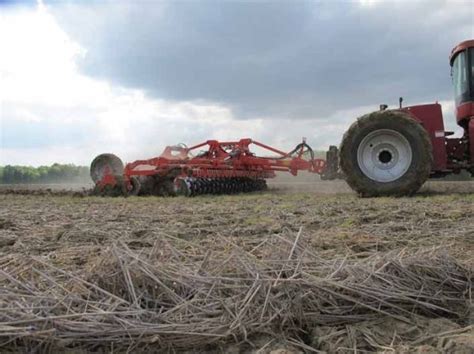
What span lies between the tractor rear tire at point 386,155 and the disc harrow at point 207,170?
3.33 meters

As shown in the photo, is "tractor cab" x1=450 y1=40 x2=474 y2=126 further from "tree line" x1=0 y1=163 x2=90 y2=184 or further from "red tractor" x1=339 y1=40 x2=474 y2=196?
"tree line" x1=0 y1=163 x2=90 y2=184

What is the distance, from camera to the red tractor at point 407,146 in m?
9.06

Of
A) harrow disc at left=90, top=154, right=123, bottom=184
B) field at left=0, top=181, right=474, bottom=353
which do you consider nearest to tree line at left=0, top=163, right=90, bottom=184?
harrow disc at left=90, top=154, right=123, bottom=184

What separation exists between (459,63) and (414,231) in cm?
612

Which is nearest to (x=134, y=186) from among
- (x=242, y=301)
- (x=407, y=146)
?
(x=407, y=146)

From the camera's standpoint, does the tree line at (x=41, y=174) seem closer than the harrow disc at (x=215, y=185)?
No

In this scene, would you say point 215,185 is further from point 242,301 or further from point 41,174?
point 41,174

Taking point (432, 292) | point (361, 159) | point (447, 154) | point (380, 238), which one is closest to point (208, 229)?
point (380, 238)

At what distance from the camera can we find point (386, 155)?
9555mm

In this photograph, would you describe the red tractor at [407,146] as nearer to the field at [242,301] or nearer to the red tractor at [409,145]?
the red tractor at [409,145]

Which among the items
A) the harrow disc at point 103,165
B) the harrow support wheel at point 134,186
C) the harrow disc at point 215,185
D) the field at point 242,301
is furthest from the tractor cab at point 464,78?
the harrow disc at point 103,165

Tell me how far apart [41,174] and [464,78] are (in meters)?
28.4

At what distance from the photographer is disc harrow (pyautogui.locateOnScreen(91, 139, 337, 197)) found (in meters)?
12.7

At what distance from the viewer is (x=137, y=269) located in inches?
104
